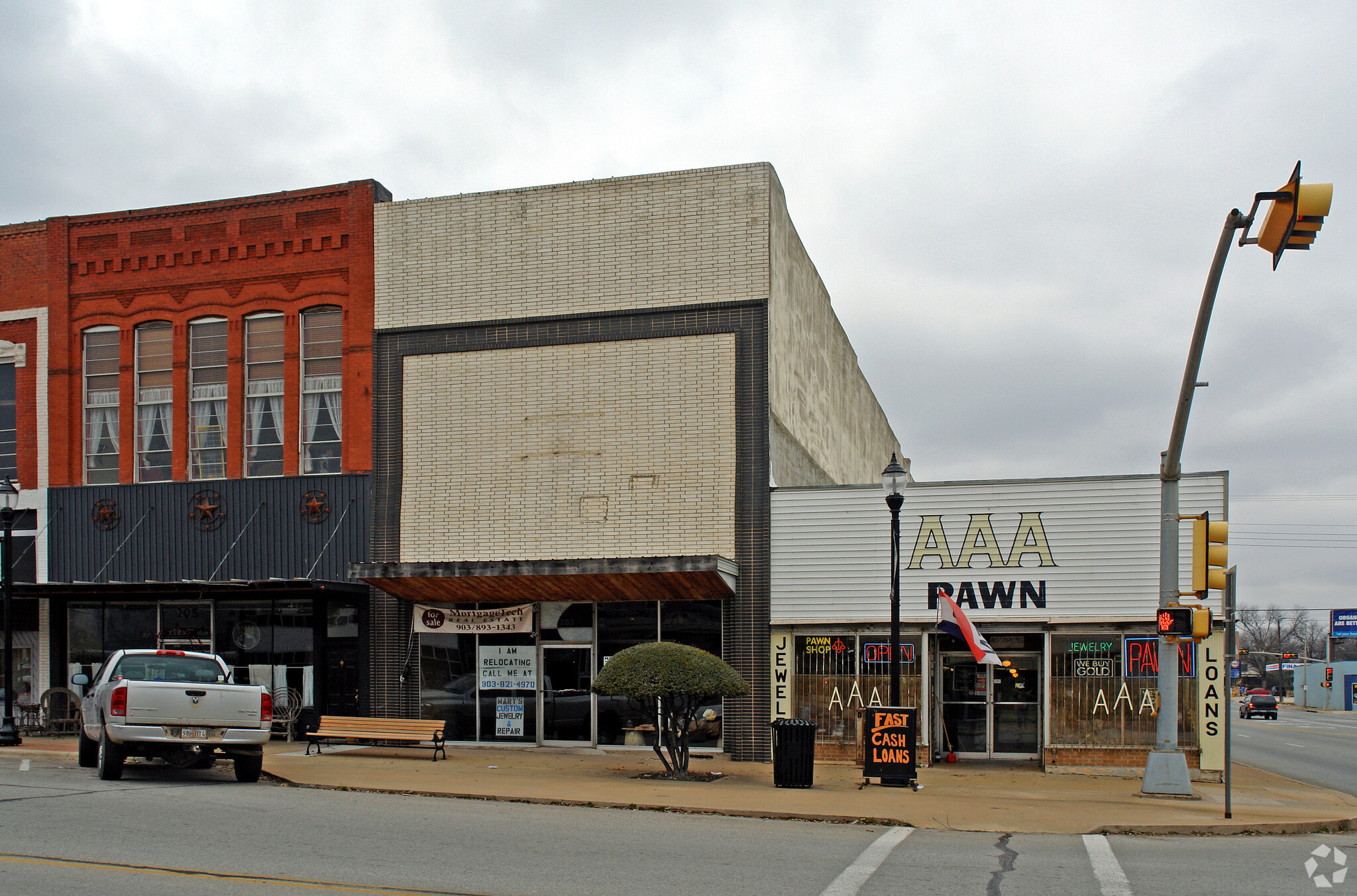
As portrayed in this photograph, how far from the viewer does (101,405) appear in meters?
24.6

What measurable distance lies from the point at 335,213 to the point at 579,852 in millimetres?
16119

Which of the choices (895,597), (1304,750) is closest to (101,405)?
(895,597)

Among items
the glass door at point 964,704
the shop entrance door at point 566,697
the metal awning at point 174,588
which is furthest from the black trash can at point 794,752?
the metal awning at point 174,588

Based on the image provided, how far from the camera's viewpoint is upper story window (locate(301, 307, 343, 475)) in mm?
23156

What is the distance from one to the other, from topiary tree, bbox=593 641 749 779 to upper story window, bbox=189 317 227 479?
10725mm

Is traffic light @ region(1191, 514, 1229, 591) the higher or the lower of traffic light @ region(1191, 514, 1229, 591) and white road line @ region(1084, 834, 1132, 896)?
the higher

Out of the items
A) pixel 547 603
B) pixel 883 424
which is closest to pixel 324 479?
pixel 547 603

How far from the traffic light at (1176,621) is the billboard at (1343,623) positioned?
7916cm

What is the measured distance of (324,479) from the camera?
22.8m

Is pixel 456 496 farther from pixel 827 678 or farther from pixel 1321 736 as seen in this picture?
pixel 1321 736

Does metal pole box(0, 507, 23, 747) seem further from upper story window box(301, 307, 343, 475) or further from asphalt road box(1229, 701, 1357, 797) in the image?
asphalt road box(1229, 701, 1357, 797)

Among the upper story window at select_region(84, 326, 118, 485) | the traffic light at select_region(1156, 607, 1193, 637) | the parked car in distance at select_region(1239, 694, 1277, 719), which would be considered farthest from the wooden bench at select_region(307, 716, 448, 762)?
the parked car in distance at select_region(1239, 694, 1277, 719)

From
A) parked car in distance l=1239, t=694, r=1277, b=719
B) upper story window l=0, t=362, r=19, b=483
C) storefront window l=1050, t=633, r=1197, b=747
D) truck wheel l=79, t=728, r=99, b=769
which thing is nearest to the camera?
truck wheel l=79, t=728, r=99, b=769

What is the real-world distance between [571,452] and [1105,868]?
507 inches
